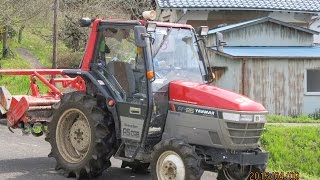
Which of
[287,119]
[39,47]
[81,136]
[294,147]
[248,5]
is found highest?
[248,5]

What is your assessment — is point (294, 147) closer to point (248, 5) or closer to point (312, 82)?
point (312, 82)

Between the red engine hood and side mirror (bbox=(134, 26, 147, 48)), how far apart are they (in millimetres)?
734

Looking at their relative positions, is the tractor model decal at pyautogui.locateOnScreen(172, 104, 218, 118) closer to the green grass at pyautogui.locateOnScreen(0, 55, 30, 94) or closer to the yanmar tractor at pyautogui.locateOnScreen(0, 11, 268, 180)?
the yanmar tractor at pyautogui.locateOnScreen(0, 11, 268, 180)

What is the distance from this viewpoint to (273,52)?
65.0 feet

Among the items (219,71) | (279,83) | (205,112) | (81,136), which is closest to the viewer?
(205,112)

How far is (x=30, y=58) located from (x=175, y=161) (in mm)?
25804

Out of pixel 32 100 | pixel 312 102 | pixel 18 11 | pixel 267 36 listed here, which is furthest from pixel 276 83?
pixel 32 100

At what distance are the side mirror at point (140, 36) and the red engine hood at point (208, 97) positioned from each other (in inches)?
28.9

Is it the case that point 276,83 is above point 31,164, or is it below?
above

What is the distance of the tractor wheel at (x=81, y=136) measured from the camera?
24.3 feet

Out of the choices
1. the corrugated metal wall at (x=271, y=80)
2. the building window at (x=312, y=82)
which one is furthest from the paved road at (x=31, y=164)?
the building window at (x=312, y=82)

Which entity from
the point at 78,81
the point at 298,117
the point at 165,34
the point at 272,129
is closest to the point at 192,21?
the point at 298,117

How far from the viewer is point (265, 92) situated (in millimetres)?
19062

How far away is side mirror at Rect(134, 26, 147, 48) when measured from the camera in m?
6.77
